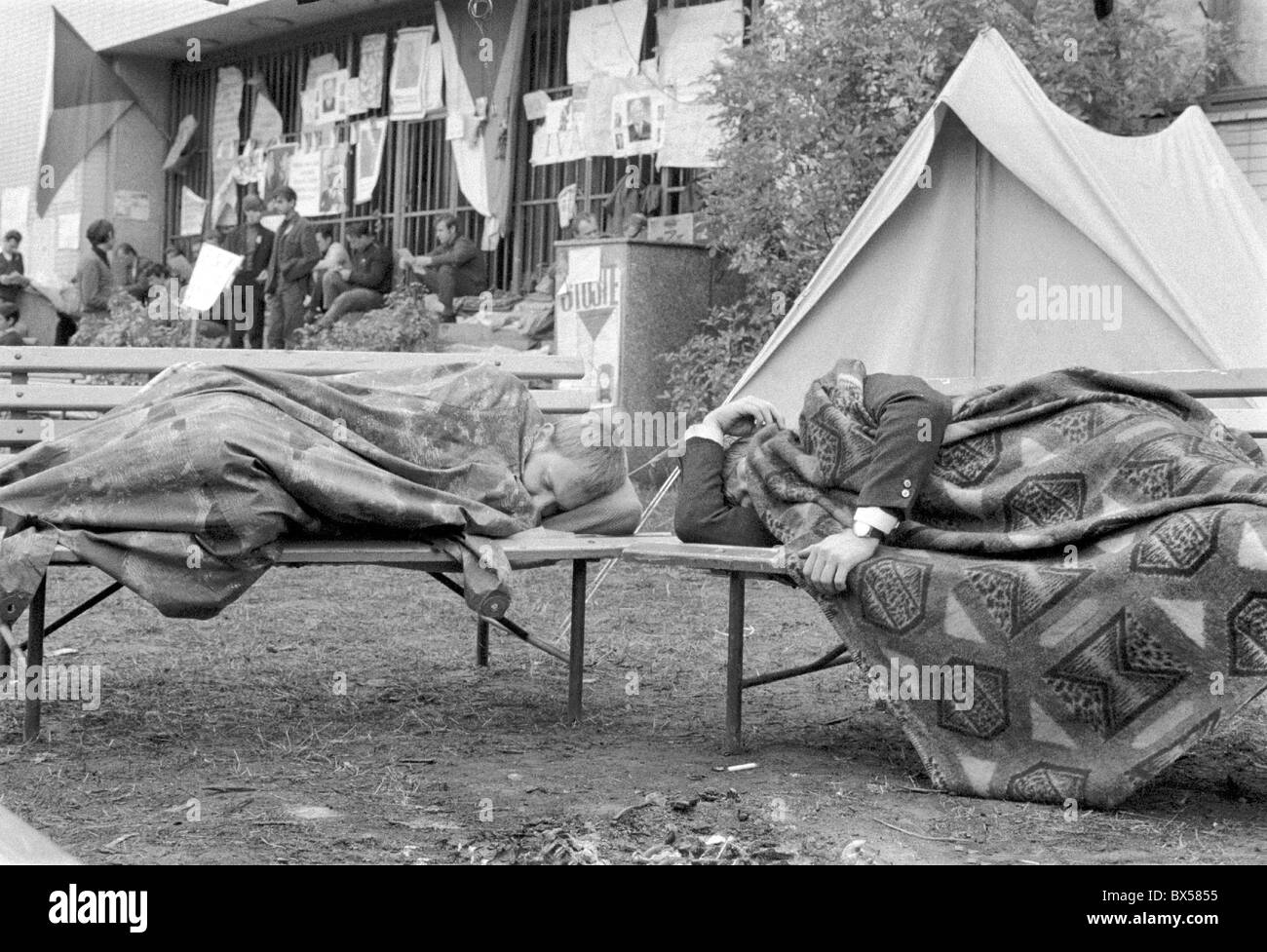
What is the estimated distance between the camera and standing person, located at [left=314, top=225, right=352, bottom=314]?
14.6 m


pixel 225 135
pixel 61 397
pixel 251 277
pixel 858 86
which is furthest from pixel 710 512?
pixel 225 135

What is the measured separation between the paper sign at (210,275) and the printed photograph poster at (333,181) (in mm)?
6856

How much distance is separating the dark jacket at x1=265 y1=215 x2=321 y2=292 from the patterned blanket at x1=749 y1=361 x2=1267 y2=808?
35.8ft

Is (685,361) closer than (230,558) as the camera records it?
No

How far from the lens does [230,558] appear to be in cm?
397

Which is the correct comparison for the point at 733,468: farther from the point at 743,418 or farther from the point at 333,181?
the point at 333,181

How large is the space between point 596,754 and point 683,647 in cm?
169

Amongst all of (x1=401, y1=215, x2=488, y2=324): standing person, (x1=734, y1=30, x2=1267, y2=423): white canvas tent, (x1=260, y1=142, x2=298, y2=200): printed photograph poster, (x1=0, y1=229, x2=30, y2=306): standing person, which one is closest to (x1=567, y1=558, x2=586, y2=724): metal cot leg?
(x1=734, y1=30, x2=1267, y2=423): white canvas tent

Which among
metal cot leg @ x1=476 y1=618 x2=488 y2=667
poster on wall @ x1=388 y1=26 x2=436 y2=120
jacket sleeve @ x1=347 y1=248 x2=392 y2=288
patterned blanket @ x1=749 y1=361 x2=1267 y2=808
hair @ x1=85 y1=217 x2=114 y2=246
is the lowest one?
metal cot leg @ x1=476 y1=618 x2=488 y2=667

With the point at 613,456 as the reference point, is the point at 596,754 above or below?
below

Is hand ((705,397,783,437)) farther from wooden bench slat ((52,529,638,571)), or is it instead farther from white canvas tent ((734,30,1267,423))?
white canvas tent ((734,30,1267,423))

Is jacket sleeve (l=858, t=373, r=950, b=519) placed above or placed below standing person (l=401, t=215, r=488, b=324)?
below

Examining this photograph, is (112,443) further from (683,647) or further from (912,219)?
(912,219)

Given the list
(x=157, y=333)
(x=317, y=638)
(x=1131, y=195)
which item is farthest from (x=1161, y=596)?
(x=157, y=333)
